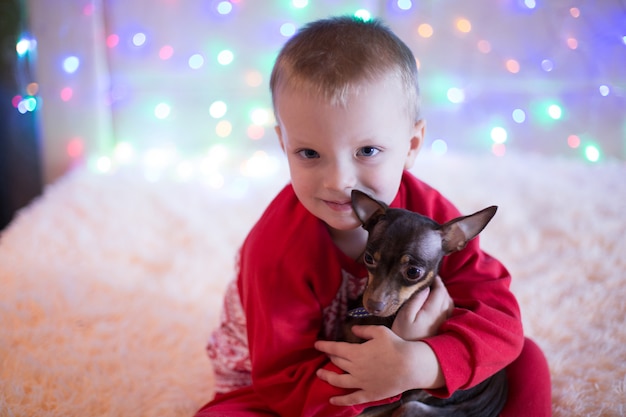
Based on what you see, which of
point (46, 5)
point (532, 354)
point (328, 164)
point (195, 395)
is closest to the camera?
point (328, 164)

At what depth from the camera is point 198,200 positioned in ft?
7.54

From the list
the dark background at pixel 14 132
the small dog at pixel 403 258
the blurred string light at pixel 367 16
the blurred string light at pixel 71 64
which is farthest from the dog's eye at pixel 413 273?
the blurred string light at pixel 71 64

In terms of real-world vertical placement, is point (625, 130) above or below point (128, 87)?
below

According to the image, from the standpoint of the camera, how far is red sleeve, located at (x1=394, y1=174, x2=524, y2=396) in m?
1.05

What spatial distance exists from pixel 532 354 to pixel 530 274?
1.99 feet

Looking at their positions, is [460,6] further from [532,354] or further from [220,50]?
[532,354]

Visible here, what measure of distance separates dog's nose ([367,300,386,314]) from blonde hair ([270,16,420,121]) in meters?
0.34

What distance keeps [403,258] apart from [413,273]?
0.04 m

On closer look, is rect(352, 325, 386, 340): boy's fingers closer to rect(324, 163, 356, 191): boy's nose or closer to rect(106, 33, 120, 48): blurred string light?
rect(324, 163, 356, 191): boy's nose

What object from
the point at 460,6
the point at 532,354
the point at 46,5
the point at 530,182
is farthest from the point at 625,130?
the point at 46,5

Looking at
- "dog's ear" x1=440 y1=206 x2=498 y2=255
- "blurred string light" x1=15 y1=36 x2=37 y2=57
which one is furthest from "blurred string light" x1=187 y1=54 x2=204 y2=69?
"dog's ear" x1=440 y1=206 x2=498 y2=255

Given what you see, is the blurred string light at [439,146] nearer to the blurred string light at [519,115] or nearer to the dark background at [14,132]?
the blurred string light at [519,115]

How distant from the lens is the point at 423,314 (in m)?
1.08

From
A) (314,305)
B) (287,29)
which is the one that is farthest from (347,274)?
(287,29)
